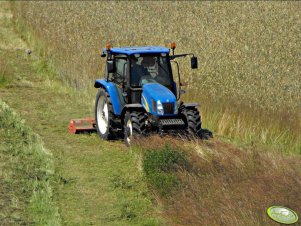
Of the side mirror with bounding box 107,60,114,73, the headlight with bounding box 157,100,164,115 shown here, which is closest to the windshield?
the side mirror with bounding box 107,60,114,73

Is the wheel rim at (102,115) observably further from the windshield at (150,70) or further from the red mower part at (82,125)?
the windshield at (150,70)

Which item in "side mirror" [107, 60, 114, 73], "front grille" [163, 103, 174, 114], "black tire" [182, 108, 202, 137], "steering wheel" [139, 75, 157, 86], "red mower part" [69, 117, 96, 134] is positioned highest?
"side mirror" [107, 60, 114, 73]

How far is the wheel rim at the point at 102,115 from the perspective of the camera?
11.6 metres

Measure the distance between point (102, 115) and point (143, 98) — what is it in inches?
60.1

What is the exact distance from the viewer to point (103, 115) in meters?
11.8

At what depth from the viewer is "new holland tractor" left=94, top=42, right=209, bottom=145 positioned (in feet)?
33.5

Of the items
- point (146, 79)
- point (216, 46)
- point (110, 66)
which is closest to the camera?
point (110, 66)

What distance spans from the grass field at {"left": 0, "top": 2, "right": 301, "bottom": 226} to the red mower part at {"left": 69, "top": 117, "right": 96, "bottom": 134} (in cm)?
18

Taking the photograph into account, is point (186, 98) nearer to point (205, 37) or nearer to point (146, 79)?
point (146, 79)

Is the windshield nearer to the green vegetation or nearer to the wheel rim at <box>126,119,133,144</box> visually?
→ the wheel rim at <box>126,119,133,144</box>

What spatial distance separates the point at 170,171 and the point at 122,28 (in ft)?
35.1

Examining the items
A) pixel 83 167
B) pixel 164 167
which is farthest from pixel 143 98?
pixel 164 167

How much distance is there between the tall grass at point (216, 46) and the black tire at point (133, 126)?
201 cm

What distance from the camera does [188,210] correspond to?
7391 mm
